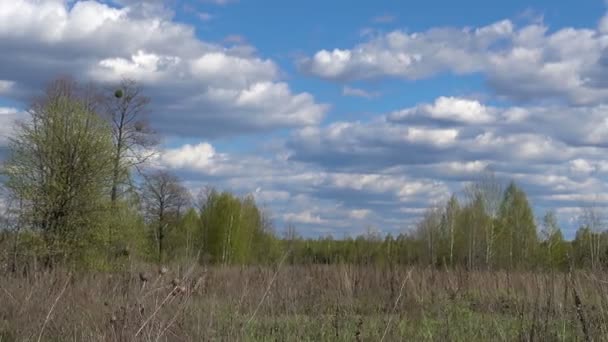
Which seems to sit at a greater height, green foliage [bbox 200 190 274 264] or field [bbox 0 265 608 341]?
green foliage [bbox 200 190 274 264]

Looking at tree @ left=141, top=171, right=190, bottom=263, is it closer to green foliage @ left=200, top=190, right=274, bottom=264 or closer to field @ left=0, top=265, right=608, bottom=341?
green foliage @ left=200, top=190, right=274, bottom=264

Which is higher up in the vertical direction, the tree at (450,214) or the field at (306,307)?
the tree at (450,214)

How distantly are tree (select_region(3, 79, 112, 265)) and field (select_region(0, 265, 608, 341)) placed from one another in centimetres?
1866

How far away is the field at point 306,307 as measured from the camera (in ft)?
24.3

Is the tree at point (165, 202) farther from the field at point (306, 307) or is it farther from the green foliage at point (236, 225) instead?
the field at point (306, 307)

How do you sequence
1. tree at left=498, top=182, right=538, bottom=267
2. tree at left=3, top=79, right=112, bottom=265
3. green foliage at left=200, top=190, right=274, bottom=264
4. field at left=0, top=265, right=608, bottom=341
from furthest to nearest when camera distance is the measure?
green foliage at left=200, top=190, right=274, bottom=264, tree at left=498, top=182, right=538, bottom=267, tree at left=3, top=79, right=112, bottom=265, field at left=0, top=265, right=608, bottom=341

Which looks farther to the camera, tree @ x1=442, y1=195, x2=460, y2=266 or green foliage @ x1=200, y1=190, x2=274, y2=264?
green foliage @ x1=200, y1=190, x2=274, y2=264

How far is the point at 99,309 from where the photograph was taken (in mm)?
9766

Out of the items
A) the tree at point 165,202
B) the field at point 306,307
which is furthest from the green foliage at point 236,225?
the field at point 306,307

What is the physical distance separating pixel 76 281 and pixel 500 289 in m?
7.90

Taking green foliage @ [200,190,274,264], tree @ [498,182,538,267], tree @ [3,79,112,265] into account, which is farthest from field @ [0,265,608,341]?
green foliage @ [200,190,274,264]

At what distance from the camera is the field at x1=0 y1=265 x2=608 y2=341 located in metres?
Answer: 7.41

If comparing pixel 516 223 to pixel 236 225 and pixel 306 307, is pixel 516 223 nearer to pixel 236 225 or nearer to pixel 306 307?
pixel 236 225

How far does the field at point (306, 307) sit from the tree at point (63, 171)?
1866 cm
